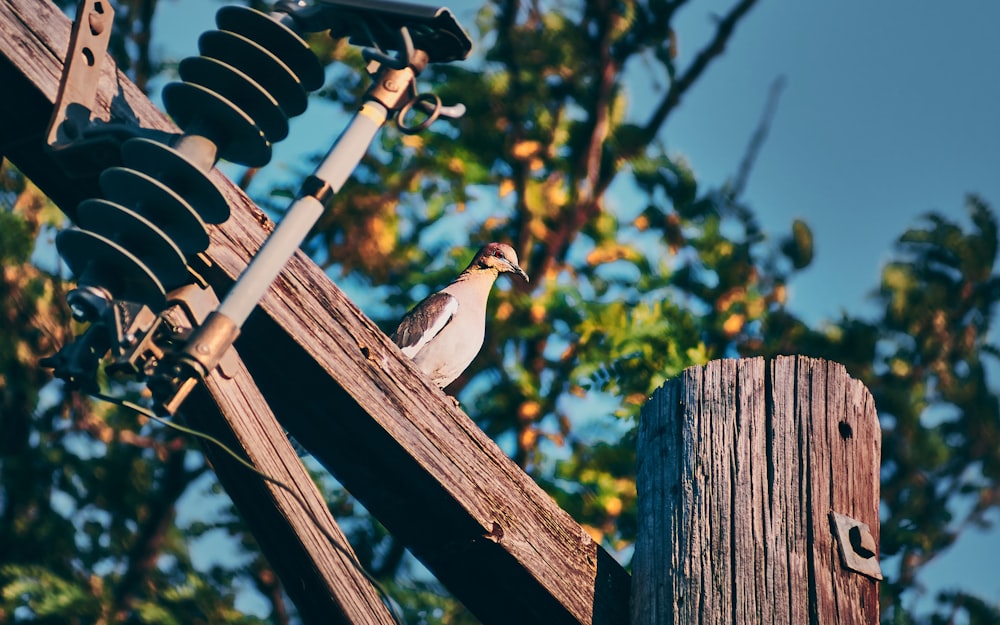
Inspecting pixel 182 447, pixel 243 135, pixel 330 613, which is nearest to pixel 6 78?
pixel 243 135

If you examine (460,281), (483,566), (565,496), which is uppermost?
(460,281)

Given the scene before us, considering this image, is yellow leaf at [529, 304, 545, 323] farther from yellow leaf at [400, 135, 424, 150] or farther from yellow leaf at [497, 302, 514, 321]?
yellow leaf at [400, 135, 424, 150]

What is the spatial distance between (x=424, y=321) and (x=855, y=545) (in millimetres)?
4179

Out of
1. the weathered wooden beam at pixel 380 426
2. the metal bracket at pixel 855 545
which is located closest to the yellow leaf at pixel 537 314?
the weathered wooden beam at pixel 380 426

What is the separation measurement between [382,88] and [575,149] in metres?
5.02

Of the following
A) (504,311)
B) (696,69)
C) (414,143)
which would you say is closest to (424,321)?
(504,311)

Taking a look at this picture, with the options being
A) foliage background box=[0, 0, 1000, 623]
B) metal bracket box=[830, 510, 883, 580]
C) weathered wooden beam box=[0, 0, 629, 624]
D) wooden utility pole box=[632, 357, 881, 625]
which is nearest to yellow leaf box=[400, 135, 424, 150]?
foliage background box=[0, 0, 1000, 623]

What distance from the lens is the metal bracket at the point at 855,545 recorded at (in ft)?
8.25

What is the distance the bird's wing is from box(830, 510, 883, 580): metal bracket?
3.99 metres

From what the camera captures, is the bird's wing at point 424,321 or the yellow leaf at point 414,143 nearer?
the bird's wing at point 424,321

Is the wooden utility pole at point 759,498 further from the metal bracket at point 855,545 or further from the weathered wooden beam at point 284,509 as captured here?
the weathered wooden beam at point 284,509

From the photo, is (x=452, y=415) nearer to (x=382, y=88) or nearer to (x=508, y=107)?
(x=382, y=88)

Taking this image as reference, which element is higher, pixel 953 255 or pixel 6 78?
pixel 953 255

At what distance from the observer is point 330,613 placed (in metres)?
2.51
